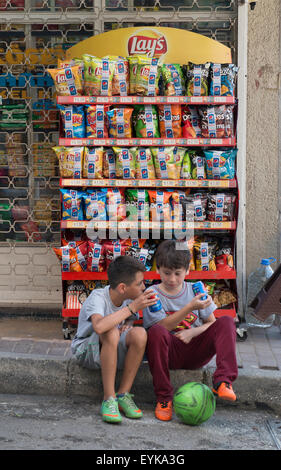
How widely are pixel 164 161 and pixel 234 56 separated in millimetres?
1213

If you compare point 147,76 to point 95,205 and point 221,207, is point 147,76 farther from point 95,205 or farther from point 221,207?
point 221,207

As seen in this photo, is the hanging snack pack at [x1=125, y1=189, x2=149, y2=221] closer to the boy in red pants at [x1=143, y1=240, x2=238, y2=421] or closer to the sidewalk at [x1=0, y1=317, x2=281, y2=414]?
the boy in red pants at [x1=143, y1=240, x2=238, y2=421]

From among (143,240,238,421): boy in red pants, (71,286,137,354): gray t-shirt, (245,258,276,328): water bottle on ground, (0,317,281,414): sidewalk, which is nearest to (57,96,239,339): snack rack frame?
(245,258,276,328): water bottle on ground

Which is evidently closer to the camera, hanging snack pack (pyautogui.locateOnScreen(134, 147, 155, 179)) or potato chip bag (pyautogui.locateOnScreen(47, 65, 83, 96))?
potato chip bag (pyautogui.locateOnScreen(47, 65, 83, 96))

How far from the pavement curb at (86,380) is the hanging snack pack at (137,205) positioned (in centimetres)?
138

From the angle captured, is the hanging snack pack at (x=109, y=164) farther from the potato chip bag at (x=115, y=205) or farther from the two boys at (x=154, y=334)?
the two boys at (x=154, y=334)

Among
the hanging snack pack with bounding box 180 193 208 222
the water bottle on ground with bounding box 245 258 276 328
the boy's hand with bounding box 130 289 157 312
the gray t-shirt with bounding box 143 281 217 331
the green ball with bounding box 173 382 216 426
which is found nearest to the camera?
the green ball with bounding box 173 382 216 426

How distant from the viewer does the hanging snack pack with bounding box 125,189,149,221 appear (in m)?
5.41

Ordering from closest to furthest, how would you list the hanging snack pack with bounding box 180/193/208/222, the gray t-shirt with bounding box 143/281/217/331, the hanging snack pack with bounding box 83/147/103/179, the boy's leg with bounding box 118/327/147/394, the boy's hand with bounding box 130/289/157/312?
the boy's hand with bounding box 130/289/157/312, the boy's leg with bounding box 118/327/147/394, the gray t-shirt with bounding box 143/281/217/331, the hanging snack pack with bounding box 83/147/103/179, the hanging snack pack with bounding box 180/193/208/222

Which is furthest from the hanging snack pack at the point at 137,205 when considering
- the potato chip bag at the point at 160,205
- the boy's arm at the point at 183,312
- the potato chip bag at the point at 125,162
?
the boy's arm at the point at 183,312

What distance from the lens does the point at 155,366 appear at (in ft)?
13.5
